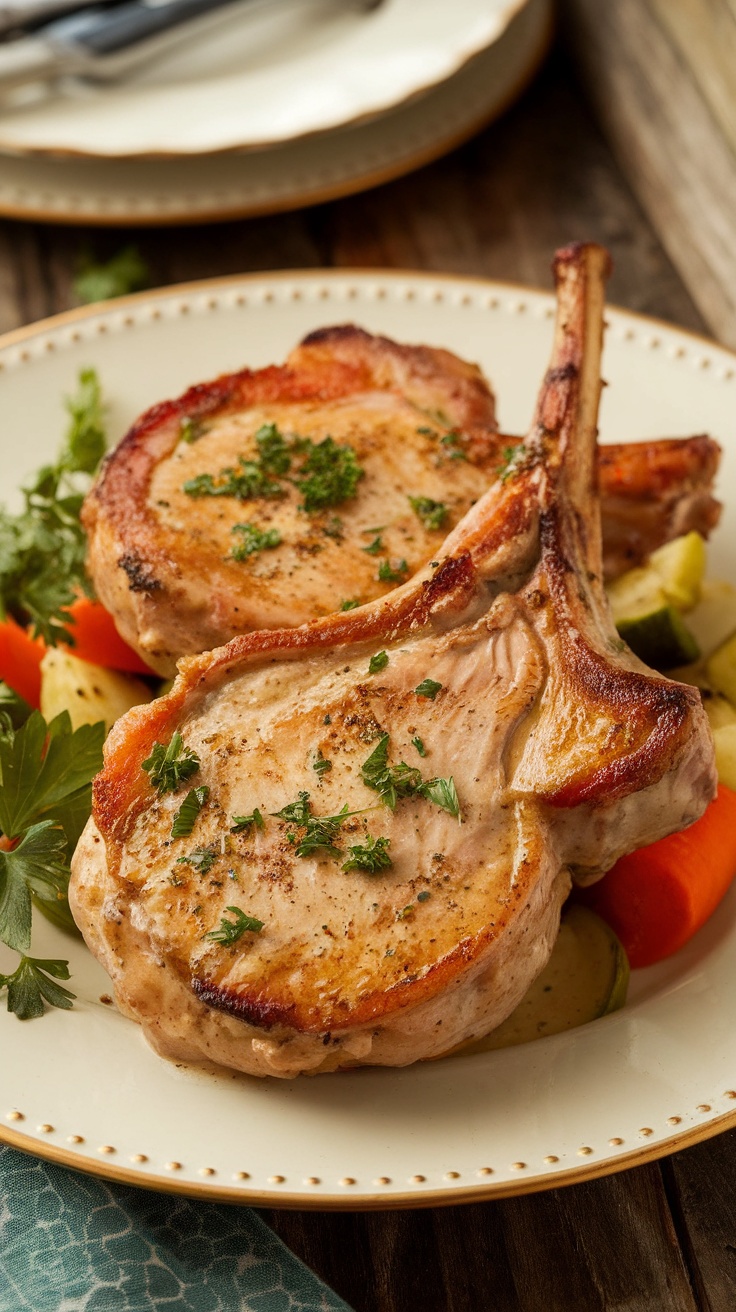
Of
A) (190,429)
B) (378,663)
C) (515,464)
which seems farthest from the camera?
(190,429)

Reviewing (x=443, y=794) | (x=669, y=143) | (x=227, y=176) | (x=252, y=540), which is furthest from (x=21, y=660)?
(x=669, y=143)

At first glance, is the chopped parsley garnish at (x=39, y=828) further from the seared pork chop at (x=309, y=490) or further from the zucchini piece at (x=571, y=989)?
the zucchini piece at (x=571, y=989)

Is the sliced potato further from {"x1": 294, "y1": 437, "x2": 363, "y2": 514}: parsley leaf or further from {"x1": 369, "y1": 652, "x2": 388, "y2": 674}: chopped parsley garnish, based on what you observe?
{"x1": 369, "y1": 652, "x2": 388, "y2": 674}: chopped parsley garnish

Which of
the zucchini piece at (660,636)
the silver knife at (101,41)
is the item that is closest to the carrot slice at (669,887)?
the zucchini piece at (660,636)

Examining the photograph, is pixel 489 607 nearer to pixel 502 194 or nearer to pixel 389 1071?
pixel 389 1071

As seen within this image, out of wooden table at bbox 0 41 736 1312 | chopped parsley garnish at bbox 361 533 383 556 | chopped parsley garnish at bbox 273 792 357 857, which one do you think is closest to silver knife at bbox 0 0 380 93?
wooden table at bbox 0 41 736 1312

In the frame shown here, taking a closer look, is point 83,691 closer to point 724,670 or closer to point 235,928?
point 235,928

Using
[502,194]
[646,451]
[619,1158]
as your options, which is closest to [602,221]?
[502,194]
